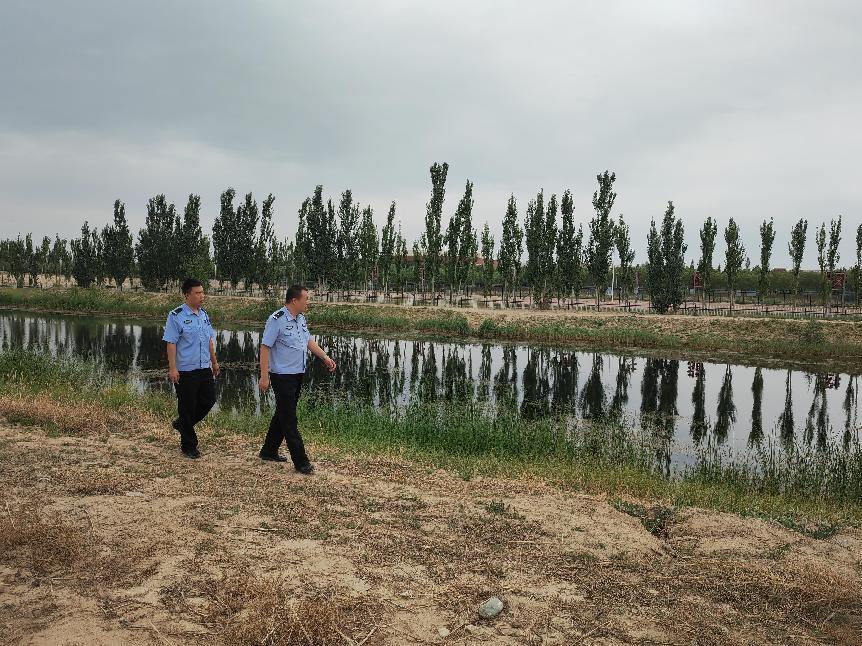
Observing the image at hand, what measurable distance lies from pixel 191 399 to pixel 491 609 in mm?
4487

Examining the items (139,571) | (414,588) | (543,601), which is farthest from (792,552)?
(139,571)

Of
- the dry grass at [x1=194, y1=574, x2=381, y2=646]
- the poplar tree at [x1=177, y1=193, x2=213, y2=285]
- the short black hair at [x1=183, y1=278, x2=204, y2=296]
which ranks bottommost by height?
the dry grass at [x1=194, y1=574, x2=381, y2=646]

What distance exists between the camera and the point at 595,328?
32625mm

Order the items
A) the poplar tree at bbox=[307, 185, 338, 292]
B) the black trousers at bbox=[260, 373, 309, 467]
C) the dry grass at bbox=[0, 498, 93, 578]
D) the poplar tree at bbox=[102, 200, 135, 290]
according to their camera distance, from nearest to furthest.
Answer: the dry grass at bbox=[0, 498, 93, 578], the black trousers at bbox=[260, 373, 309, 467], the poplar tree at bbox=[307, 185, 338, 292], the poplar tree at bbox=[102, 200, 135, 290]

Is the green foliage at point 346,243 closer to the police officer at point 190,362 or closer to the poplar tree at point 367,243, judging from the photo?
the poplar tree at point 367,243

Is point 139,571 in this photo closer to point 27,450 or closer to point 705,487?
point 27,450

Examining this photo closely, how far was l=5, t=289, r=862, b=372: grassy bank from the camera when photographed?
27.9m

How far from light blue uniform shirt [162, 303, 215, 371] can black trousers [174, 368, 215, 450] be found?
103mm

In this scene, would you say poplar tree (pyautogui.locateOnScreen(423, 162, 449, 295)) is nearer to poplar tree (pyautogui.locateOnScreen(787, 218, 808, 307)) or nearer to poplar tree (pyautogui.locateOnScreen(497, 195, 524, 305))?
poplar tree (pyautogui.locateOnScreen(497, 195, 524, 305))

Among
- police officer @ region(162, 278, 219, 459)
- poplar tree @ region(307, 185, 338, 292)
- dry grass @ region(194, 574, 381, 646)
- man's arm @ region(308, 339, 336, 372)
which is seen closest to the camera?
dry grass @ region(194, 574, 381, 646)

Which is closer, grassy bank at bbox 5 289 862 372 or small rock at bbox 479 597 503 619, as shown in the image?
small rock at bbox 479 597 503 619

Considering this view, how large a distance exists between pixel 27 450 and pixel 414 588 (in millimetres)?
5131

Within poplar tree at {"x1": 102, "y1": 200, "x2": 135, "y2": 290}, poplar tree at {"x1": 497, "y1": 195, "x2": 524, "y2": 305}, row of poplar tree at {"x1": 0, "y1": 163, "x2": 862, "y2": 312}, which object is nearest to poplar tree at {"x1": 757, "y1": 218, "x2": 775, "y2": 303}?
row of poplar tree at {"x1": 0, "y1": 163, "x2": 862, "y2": 312}

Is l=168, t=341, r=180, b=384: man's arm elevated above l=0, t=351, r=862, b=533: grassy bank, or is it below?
above
